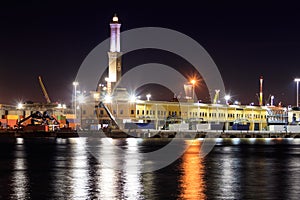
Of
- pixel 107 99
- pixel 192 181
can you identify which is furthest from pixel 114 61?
pixel 192 181

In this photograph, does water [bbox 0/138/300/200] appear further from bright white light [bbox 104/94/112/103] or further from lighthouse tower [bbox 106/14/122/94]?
lighthouse tower [bbox 106/14/122/94]

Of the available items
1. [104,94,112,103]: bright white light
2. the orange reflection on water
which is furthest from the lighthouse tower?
the orange reflection on water

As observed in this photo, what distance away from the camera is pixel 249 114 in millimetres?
144375

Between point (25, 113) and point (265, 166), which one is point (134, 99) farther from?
point (265, 166)

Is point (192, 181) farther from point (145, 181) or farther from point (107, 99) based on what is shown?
point (107, 99)

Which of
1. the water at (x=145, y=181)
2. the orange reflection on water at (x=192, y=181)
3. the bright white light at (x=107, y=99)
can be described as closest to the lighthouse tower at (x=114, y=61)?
the bright white light at (x=107, y=99)

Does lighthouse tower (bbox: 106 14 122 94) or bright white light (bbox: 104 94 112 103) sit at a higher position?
lighthouse tower (bbox: 106 14 122 94)

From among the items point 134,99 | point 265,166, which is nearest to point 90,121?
point 134,99

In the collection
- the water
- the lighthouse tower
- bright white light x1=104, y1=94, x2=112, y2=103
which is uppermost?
the lighthouse tower

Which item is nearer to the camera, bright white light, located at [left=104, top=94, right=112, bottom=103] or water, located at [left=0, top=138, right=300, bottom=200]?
water, located at [left=0, top=138, right=300, bottom=200]

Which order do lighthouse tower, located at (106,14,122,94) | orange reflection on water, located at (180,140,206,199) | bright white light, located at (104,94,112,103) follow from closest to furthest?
orange reflection on water, located at (180,140,206,199), bright white light, located at (104,94,112,103), lighthouse tower, located at (106,14,122,94)

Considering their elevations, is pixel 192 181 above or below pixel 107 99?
below

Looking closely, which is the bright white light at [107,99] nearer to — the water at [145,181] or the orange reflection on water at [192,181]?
the water at [145,181]

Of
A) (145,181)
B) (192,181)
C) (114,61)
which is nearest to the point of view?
(145,181)
